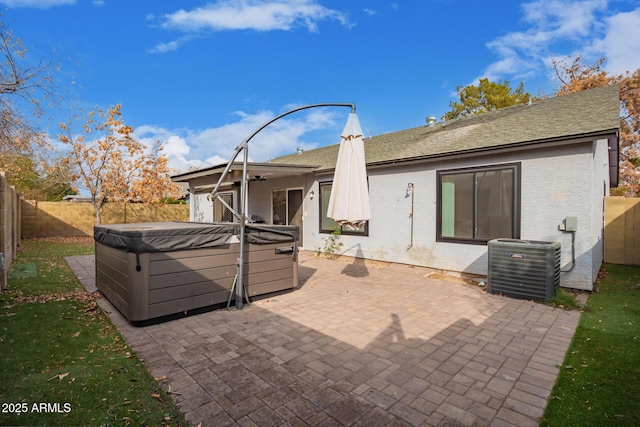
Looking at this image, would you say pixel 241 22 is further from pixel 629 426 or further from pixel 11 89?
pixel 629 426

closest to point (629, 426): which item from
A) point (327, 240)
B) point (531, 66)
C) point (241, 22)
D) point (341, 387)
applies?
point (341, 387)

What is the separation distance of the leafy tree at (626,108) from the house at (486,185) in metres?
10.0

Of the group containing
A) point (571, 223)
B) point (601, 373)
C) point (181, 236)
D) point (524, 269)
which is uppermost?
point (571, 223)

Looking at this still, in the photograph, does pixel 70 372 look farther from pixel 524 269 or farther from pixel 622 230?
pixel 622 230

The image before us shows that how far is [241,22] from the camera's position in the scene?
8703 millimetres

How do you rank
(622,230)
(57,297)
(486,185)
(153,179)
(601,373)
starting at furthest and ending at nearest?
(153,179) → (622,230) → (486,185) → (57,297) → (601,373)

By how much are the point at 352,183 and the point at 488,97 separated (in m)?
20.6

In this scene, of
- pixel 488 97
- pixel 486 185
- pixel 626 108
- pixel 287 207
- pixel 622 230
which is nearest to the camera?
pixel 486 185

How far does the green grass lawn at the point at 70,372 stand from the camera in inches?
90.5

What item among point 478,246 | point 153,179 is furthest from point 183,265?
point 153,179

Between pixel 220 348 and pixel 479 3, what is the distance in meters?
11.0

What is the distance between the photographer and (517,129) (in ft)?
22.5

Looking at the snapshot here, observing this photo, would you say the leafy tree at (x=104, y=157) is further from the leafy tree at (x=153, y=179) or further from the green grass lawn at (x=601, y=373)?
the green grass lawn at (x=601, y=373)

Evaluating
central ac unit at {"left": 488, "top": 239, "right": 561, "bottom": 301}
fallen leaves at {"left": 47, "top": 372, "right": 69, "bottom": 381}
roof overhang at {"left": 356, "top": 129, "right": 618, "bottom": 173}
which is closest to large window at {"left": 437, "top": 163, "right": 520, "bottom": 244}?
roof overhang at {"left": 356, "top": 129, "right": 618, "bottom": 173}
